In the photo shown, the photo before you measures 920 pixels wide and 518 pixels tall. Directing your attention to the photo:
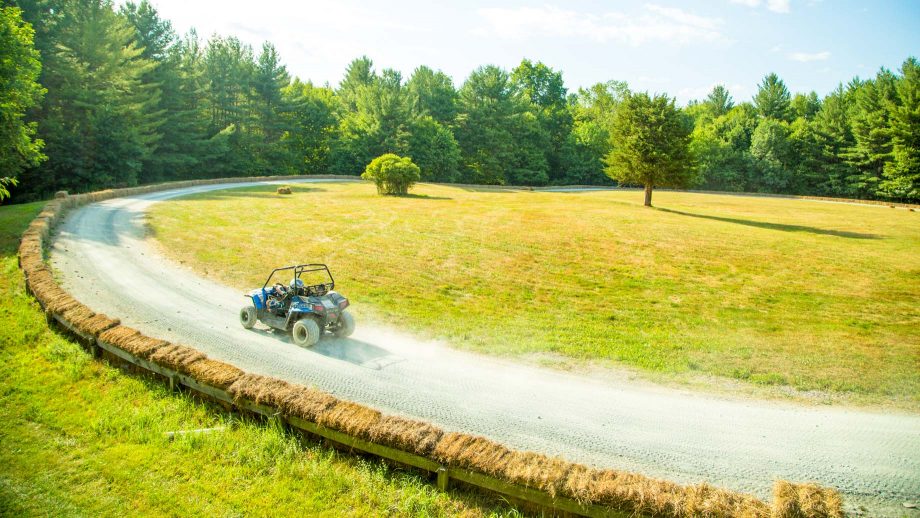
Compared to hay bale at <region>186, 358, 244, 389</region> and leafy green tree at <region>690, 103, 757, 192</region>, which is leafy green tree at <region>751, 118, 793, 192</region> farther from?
hay bale at <region>186, 358, 244, 389</region>

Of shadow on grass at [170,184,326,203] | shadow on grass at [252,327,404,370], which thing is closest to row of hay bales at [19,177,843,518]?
shadow on grass at [252,327,404,370]

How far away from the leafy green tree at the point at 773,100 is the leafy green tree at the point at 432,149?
58.2 metres

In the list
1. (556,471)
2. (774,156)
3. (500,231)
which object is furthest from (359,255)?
(774,156)

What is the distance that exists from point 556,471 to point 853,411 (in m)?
8.19

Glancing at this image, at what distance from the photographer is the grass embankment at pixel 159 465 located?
725cm

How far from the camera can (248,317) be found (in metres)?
14.2

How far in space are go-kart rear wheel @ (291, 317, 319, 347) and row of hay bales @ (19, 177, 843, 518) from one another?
2.75 meters

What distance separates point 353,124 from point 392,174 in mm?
32081

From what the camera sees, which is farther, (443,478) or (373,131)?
(373,131)

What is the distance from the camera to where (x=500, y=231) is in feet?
100

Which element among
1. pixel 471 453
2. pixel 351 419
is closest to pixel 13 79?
pixel 351 419

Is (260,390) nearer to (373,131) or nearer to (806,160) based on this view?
(373,131)

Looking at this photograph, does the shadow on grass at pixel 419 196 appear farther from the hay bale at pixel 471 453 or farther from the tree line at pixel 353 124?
the hay bale at pixel 471 453

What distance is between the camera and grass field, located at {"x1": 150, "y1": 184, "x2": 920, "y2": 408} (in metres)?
14.0
